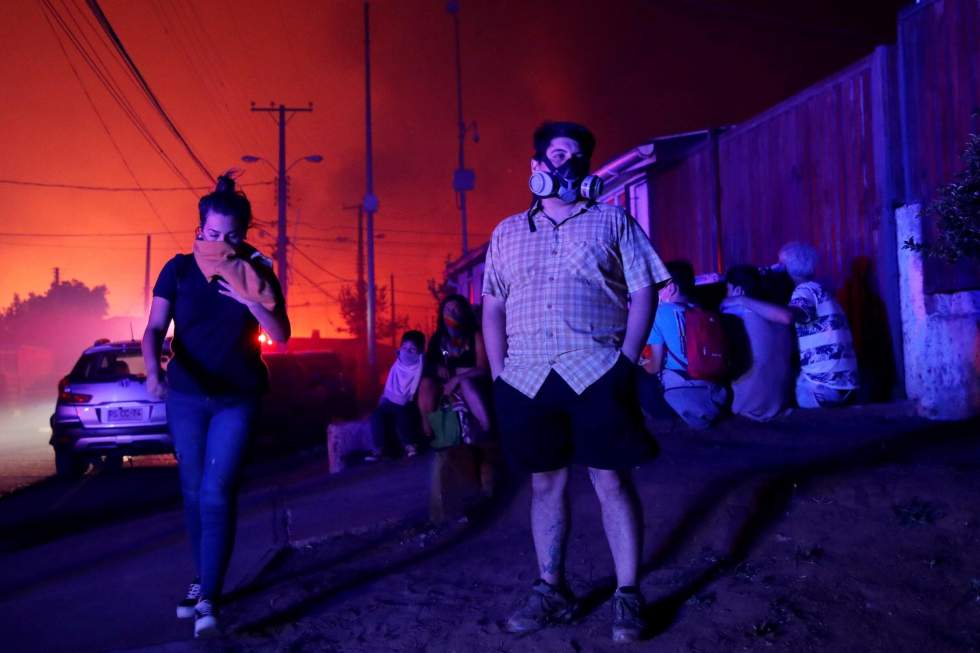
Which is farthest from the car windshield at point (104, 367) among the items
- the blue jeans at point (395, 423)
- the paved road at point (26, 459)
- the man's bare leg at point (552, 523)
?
the man's bare leg at point (552, 523)

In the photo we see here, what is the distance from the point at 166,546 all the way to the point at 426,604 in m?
2.58

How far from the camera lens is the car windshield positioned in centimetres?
1076

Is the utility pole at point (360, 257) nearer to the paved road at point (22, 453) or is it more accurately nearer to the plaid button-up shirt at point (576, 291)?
the paved road at point (22, 453)

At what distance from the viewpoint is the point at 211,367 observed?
3658 mm

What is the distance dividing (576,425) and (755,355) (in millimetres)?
3705

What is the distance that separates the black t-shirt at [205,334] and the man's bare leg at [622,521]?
163 centimetres

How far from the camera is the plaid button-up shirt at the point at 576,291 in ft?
10.3

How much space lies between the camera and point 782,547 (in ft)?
12.4

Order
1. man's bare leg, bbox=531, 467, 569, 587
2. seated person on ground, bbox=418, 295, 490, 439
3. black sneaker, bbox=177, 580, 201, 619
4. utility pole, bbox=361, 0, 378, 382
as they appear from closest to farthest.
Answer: man's bare leg, bbox=531, 467, 569, 587 < black sneaker, bbox=177, 580, 201, 619 < seated person on ground, bbox=418, 295, 490, 439 < utility pole, bbox=361, 0, 378, 382

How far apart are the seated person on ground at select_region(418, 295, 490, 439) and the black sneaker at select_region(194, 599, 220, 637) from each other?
10.5ft

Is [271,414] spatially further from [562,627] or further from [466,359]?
[562,627]

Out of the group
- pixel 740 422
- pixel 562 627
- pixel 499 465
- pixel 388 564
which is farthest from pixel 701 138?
pixel 562 627

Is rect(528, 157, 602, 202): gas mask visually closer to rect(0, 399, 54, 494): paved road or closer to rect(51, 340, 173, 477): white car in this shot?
rect(51, 340, 173, 477): white car

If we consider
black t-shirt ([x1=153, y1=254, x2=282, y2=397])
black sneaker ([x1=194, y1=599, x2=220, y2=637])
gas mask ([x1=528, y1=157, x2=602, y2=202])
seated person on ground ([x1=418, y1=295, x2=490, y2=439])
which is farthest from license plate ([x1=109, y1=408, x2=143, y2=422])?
gas mask ([x1=528, y1=157, x2=602, y2=202])
